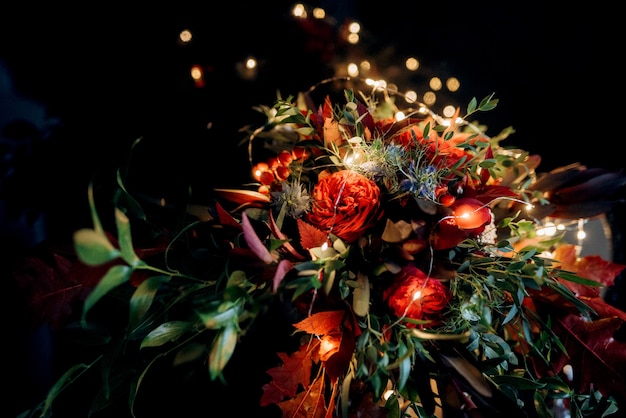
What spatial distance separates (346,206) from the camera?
534 mm

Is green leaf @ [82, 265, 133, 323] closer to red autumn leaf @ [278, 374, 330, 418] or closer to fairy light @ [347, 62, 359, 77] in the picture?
red autumn leaf @ [278, 374, 330, 418]

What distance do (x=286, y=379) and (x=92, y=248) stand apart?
1.14ft

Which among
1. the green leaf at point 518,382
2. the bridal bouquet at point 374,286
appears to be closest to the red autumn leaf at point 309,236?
the bridal bouquet at point 374,286

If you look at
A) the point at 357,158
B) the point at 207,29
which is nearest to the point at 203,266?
the point at 357,158

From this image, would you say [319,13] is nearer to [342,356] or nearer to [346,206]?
[346,206]

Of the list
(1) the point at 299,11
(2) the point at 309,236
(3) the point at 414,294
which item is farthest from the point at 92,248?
(1) the point at 299,11

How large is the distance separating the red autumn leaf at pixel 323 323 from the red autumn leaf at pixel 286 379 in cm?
8

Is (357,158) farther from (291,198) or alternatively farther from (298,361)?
(298,361)

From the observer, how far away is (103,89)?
891 mm

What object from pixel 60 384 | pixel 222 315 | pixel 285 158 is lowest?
pixel 60 384

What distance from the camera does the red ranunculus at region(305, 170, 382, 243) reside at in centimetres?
53

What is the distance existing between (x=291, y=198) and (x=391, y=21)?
3.19ft

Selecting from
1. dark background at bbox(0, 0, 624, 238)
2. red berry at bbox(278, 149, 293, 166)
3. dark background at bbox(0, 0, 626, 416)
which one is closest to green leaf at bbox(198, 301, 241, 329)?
red berry at bbox(278, 149, 293, 166)

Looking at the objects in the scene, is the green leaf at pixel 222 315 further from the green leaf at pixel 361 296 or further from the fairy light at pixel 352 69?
the fairy light at pixel 352 69
